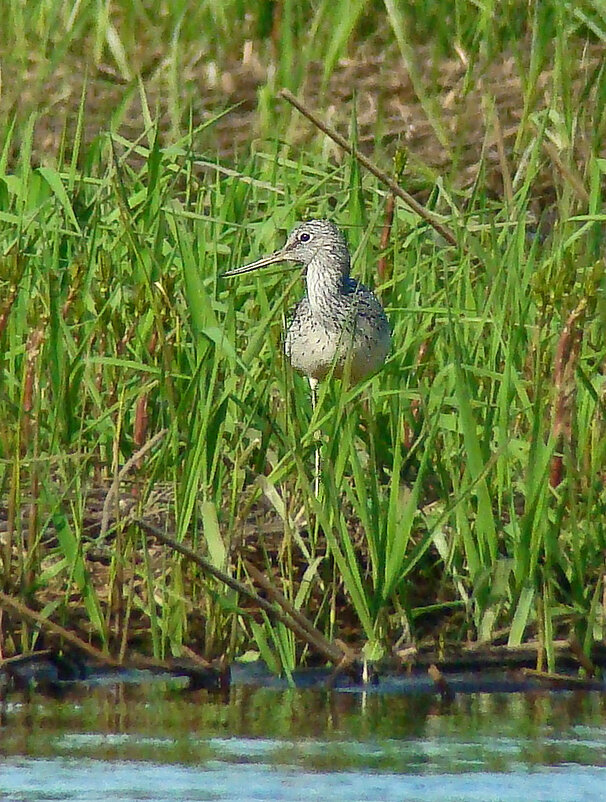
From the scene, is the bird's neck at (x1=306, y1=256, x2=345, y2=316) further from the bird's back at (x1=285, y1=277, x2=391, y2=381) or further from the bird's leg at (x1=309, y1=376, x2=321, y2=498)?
the bird's leg at (x1=309, y1=376, x2=321, y2=498)

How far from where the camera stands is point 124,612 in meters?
4.76

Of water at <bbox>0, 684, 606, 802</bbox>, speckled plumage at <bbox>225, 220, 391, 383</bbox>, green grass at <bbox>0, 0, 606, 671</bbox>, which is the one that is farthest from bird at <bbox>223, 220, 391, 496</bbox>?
water at <bbox>0, 684, 606, 802</bbox>

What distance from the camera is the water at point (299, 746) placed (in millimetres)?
3799

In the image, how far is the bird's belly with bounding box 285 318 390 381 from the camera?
18.7 feet

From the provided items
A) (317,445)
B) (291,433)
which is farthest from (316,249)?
(291,433)

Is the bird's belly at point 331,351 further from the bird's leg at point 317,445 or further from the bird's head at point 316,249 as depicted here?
the bird's head at point 316,249

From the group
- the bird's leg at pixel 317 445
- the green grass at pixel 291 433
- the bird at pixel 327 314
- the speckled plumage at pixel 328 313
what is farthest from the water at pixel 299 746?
the speckled plumage at pixel 328 313

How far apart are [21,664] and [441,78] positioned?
6485 millimetres

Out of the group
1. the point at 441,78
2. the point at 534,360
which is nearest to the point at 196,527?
the point at 534,360

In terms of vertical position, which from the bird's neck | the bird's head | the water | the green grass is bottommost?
the water

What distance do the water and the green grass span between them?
0.23 meters

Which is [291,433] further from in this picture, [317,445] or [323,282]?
[323,282]

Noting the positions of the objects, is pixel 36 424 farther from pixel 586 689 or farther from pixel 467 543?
pixel 586 689

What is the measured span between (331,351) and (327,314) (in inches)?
7.8
